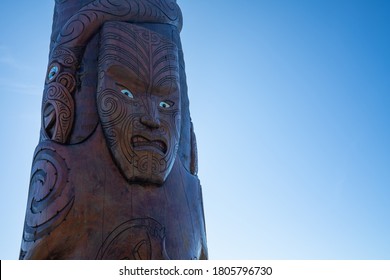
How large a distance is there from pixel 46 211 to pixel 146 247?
1273 mm

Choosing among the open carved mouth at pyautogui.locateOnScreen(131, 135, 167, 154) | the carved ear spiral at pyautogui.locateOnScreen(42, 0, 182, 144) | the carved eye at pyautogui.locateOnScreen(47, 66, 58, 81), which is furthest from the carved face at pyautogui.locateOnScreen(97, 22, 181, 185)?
the carved eye at pyautogui.locateOnScreen(47, 66, 58, 81)

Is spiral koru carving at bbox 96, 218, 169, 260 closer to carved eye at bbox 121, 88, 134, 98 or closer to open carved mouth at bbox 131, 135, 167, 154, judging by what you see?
open carved mouth at bbox 131, 135, 167, 154

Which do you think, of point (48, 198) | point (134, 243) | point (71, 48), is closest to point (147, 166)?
point (134, 243)

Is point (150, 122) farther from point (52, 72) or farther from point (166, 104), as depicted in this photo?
point (52, 72)

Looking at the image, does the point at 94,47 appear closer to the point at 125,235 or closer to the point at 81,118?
the point at 81,118

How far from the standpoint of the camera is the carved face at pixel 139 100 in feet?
23.3

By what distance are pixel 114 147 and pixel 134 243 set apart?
4.44 ft

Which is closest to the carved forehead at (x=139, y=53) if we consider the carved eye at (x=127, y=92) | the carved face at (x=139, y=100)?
the carved face at (x=139, y=100)

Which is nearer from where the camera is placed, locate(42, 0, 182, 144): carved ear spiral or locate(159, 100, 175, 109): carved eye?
locate(42, 0, 182, 144): carved ear spiral

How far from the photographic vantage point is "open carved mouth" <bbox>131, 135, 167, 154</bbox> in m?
7.19

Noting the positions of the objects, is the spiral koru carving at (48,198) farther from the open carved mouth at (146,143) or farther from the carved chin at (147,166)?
the open carved mouth at (146,143)

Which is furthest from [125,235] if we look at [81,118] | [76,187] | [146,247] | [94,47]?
[94,47]

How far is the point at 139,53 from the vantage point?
782 cm

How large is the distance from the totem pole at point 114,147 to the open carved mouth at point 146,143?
19 mm
